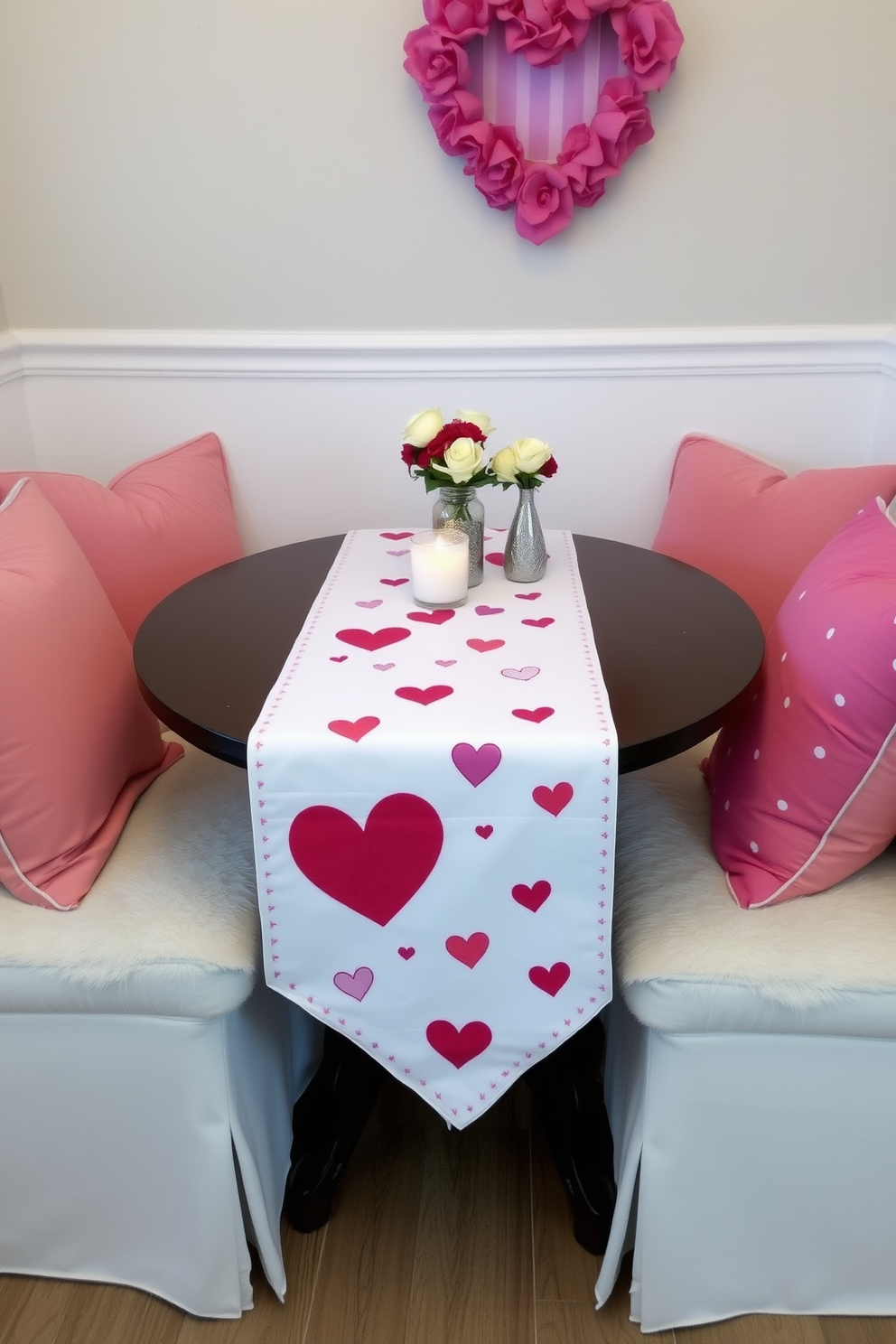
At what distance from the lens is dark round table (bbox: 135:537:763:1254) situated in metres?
1.26

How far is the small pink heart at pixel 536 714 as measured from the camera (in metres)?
1.22

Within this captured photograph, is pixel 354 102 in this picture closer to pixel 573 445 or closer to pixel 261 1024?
pixel 573 445

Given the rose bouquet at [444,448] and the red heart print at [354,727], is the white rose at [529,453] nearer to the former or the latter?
the rose bouquet at [444,448]

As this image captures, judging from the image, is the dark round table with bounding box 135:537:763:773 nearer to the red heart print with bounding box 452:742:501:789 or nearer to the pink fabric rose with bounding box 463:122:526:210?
the red heart print with bounding box 452:742:501:789

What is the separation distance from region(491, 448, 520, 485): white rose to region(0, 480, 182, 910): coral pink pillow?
0.63 meters

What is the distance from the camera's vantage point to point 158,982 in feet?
4.22

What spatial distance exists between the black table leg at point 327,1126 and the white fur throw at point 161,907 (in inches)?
13.1

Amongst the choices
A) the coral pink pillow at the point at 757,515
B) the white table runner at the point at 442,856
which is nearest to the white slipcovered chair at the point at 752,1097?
the white table runner at the point at 442,856

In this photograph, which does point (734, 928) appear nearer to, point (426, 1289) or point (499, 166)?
point (426, 1289)

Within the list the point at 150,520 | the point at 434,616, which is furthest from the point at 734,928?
the point at 150,520

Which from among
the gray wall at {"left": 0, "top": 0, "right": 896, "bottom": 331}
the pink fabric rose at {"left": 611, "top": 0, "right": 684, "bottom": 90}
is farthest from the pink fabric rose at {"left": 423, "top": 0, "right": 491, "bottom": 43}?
the pink fabric rose at {"left": 611, "top": 0, "right": 684, "bottom": 90}

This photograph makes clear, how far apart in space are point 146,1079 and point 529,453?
101 centimetres

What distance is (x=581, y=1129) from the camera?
5.23ft

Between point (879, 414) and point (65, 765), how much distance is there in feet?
5.73
